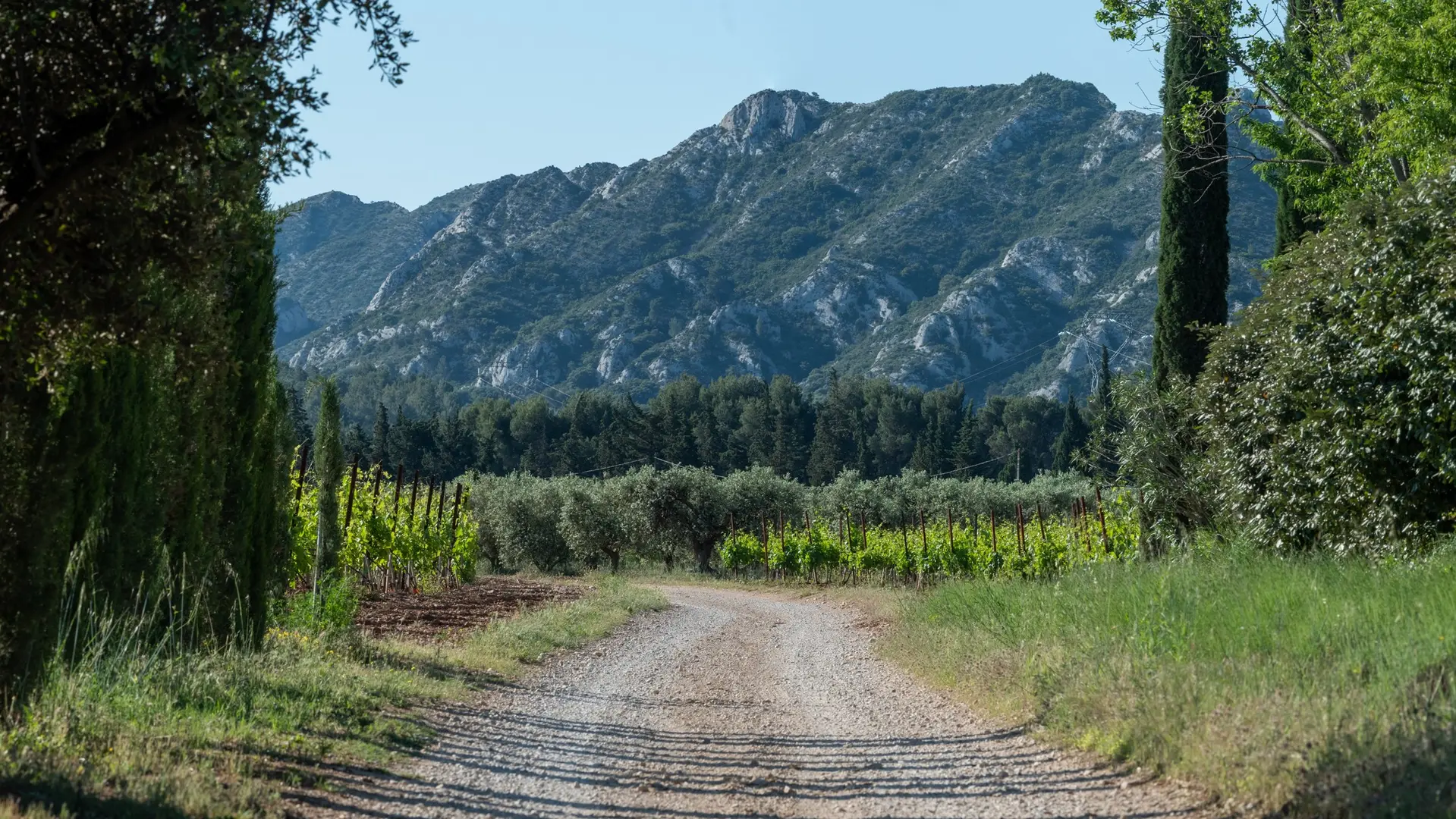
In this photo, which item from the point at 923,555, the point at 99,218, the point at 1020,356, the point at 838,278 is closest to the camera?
the point at 99,218

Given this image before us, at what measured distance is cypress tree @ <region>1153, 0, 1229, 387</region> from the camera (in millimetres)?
21391

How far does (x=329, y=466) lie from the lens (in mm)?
15805

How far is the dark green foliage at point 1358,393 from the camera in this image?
9.98 meters

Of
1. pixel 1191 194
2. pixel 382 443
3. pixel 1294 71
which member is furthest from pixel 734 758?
pixel 382 443

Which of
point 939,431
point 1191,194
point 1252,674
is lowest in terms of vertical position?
point 1252,674

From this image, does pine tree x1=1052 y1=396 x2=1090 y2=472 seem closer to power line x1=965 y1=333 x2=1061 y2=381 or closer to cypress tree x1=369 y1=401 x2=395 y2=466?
cypress tree x1=369 y1=401 x2=395 y2=466

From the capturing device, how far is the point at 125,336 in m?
5.42

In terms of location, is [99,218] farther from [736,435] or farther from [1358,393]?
[736,435]

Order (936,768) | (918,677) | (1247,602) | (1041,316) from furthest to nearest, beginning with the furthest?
(1041,316) → (918,677) → (1247,602) → (936,768)

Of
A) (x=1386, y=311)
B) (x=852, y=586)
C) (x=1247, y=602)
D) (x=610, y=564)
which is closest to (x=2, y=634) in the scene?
(x=1247, y=602)

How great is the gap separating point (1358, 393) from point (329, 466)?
12.4 metres

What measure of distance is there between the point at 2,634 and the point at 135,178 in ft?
9.01

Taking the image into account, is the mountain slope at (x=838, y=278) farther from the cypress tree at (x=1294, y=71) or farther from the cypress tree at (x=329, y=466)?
the cypress tree at (x=329, y=466)

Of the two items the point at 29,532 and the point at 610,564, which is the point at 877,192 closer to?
the point at 610,564
